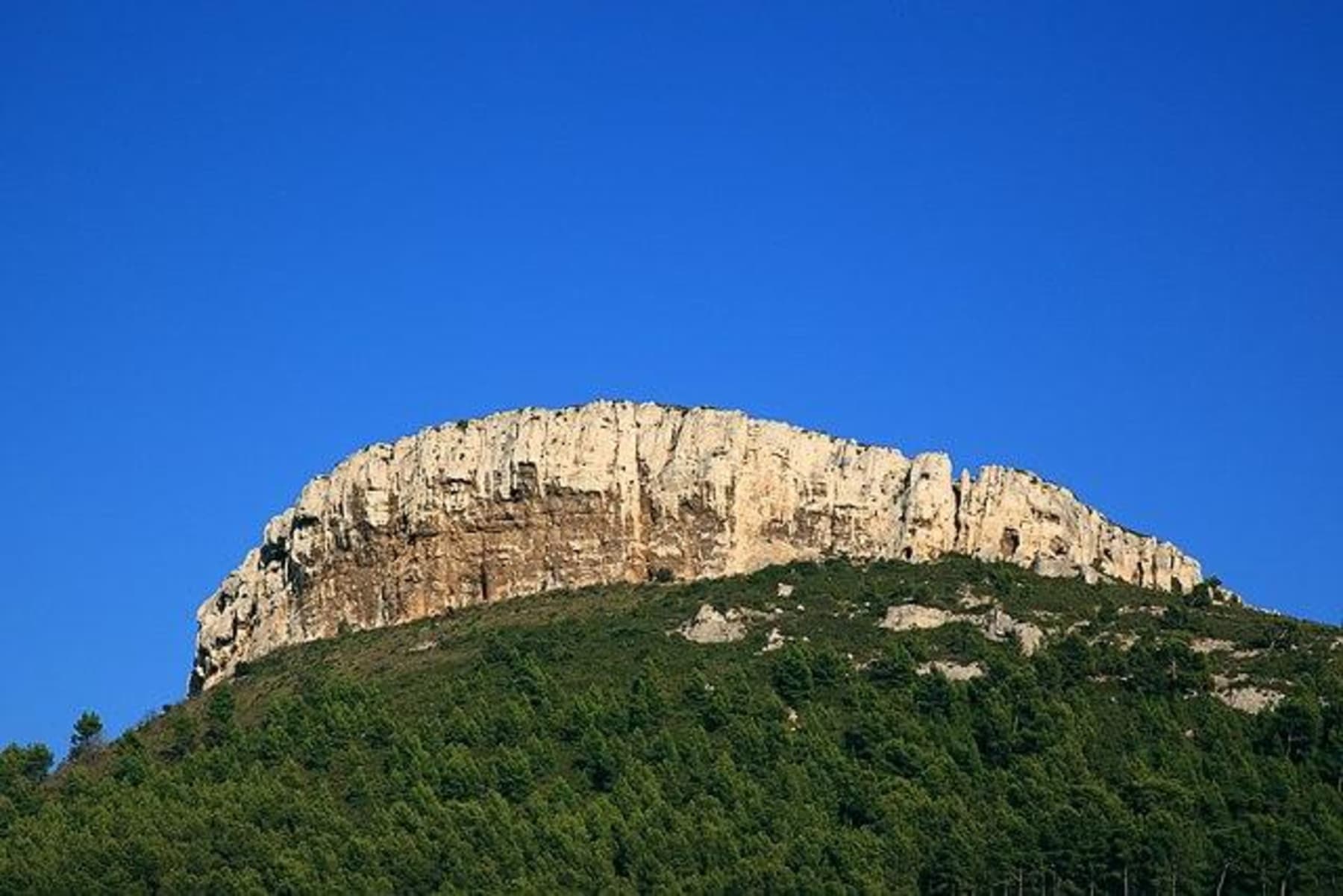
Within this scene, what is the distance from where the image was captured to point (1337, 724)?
397ft

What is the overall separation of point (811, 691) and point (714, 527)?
14.0m

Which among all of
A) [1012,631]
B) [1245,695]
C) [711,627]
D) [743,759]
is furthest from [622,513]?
[1245,695]

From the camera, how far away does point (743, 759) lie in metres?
124

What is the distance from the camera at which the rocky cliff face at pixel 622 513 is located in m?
143

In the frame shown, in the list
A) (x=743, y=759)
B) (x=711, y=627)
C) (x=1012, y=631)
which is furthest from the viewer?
(x=711, y=627)

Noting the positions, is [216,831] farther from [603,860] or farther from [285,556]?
[285,556]

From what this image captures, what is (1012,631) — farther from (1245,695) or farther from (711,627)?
(711,627)

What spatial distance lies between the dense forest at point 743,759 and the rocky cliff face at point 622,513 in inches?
68.5

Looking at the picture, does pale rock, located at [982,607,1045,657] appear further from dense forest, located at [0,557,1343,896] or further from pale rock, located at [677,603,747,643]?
pale rock, located at [677,603,747,643]

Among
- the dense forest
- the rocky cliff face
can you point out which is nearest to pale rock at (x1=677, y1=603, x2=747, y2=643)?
the dense forest

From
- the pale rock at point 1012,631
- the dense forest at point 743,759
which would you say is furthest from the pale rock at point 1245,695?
the pale rock at point 1012,631

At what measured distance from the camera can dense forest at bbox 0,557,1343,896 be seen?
112750 mm

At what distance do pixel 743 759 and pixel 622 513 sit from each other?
22.0 metres

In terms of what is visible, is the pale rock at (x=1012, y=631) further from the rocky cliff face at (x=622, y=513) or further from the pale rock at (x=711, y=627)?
the pale rock at (x=711, y=627)
